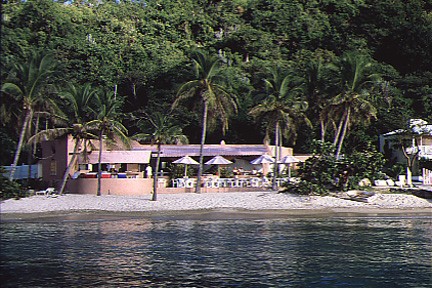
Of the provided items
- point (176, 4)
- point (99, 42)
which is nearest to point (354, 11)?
point (176, 4)

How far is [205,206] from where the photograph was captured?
28.0 m

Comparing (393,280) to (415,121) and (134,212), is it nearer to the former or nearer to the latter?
(134,212)

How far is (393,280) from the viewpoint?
48.3ft

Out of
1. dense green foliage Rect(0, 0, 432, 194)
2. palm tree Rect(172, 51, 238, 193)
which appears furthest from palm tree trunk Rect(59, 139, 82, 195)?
dense green foliage Rect(0, 0, 432, 194)

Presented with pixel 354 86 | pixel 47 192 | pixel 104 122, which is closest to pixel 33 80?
pixel 104 122

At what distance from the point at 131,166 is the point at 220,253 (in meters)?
18.5

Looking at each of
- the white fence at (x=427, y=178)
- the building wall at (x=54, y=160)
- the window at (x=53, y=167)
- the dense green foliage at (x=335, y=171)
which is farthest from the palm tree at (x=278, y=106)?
the window at (x=53, y=167)

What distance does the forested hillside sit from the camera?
3666 cm

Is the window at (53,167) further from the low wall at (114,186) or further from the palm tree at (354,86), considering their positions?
the palm tree at (354,86)

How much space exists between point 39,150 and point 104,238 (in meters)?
17.5

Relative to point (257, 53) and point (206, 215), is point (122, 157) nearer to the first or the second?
point (206, 215)

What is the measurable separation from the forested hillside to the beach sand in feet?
16.5

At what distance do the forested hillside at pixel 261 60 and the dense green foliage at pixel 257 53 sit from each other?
0.35 ft

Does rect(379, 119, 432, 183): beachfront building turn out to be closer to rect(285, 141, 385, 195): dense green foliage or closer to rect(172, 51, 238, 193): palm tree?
rect(285, 141, 385, 195): dense green foliage
